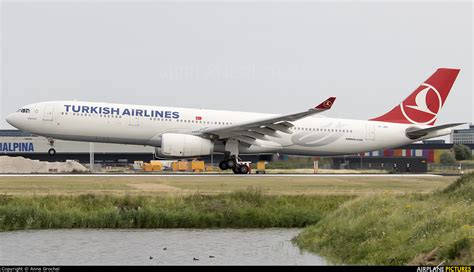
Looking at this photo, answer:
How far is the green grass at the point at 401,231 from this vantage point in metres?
16.8

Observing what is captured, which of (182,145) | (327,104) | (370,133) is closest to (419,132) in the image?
(370,133)

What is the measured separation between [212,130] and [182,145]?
2.28 m

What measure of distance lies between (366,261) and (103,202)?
545 inches

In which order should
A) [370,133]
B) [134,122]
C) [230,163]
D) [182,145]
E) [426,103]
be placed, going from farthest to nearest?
[426,103], [370,133], [230,163], [134,122], [182,145]

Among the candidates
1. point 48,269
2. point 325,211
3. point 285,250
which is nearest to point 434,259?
point 285,250

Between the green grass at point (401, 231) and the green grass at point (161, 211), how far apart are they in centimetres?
426

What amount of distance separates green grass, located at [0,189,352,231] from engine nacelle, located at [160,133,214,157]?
1403 cm

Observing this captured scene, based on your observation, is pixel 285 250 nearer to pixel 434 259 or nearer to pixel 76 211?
pixel 434 259

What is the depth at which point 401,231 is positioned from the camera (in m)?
19.7

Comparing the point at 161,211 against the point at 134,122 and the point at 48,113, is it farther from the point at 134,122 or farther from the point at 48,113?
the point at 48,113

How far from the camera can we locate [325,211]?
96.9 ft

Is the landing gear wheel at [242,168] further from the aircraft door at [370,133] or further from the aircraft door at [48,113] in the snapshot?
the aircraft door at [48,113]

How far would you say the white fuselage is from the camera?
45.2m

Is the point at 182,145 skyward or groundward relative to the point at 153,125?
groundward
